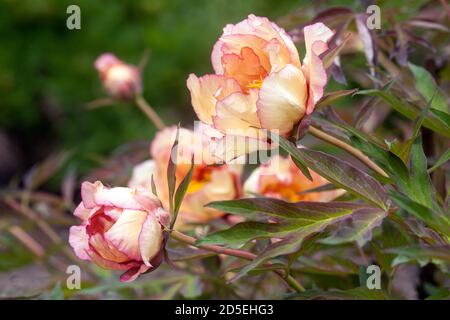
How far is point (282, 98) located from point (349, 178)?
0.22 ft

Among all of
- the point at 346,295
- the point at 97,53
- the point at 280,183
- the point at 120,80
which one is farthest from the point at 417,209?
the point at 97,53

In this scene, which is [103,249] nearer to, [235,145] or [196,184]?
[235,145]

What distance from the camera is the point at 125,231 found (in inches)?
20.9

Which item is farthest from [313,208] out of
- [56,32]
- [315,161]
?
[56,32]

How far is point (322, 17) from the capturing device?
0.79m

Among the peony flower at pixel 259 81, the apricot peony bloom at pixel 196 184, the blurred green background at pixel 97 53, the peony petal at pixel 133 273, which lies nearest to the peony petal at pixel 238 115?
the peony flower at pixel 259 81

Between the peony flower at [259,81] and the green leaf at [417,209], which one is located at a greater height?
the peony flower at [259,81]

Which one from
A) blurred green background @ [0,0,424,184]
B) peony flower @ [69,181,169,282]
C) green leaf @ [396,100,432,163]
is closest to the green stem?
peony flower @ [69,181,169,282]

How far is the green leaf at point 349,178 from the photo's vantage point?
540mm

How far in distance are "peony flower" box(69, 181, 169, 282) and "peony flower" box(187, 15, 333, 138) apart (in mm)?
72

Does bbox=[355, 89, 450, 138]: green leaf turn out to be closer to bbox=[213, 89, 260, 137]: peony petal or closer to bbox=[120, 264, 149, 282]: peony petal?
bbox=[213, 89, 260, 137]: peony petal

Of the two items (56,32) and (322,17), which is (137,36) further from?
(322,17)

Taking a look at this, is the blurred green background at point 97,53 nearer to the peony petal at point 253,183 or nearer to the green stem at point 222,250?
the peony petal at point 253,183
